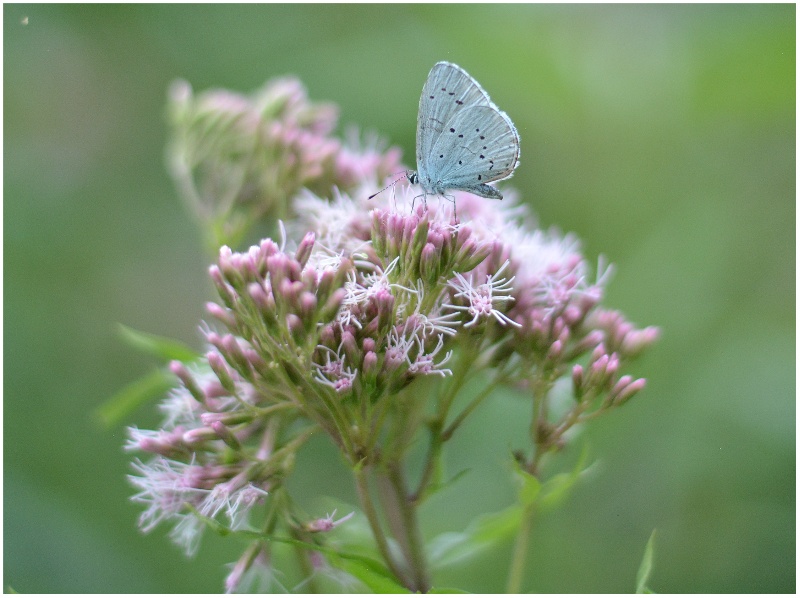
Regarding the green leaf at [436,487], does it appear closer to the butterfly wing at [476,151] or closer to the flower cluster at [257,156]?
the butterfly wing at [476,151]

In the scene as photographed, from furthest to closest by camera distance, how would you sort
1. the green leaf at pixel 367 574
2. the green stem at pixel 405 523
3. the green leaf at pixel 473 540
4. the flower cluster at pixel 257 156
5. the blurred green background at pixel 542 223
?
the blurred green background at pixel 542 223
the flower cluster at pixel 257 156
the green leaf at pixel 473 540
the green stem at pixel 405 523
the green leaf at pixel 367 574

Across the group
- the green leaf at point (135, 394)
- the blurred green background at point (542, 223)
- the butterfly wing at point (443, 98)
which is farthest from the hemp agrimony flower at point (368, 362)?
the blurred green background at point (542, 223)

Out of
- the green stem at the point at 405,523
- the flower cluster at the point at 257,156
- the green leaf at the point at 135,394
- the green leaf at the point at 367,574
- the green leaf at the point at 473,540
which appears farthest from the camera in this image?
the flower cluster at the point at 257,156

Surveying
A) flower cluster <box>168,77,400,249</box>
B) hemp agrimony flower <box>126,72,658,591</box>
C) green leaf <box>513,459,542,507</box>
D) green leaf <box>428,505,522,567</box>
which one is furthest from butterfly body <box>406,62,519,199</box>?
green leaf <box>428,505,522,567</box>

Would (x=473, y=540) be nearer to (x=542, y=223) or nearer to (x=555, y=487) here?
(x=555, y=487)

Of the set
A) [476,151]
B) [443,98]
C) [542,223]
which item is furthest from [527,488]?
[542,223]

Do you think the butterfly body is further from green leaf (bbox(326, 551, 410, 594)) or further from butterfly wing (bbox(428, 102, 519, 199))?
green leaf (bbox(326, 551, 410, 594))
